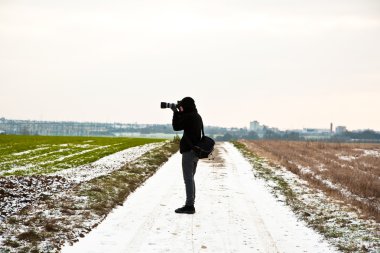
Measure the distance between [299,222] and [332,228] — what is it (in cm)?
80

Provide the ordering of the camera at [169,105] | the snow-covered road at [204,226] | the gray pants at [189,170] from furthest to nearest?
the gray pants at [189,170]
the camera at [169,105]
the snow-covered road at [204,226]

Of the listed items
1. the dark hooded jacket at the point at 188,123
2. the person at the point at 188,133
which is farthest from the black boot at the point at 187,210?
the dark hooded jacket at the point at 188,123

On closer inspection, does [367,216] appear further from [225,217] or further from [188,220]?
[188,220]

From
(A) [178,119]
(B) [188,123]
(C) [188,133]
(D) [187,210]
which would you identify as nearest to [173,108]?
(A) [178,119]

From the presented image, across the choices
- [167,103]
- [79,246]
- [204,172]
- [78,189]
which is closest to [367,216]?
[167,103]

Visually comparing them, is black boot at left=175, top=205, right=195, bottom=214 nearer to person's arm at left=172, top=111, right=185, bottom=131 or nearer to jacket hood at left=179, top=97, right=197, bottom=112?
person's arm at left=172, top=111, right=185, bottom=131

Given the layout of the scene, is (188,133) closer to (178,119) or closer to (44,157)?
(178,119)

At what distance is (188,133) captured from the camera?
9578 millimetres

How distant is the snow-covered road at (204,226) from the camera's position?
23.6ft

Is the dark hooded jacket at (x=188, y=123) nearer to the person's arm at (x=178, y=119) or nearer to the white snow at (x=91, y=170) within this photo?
the person's arm at (x=178, y=119)

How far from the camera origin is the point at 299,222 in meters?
9.46

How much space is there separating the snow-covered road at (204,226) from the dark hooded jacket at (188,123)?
1.62 metres

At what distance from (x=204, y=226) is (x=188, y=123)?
7.37 feet

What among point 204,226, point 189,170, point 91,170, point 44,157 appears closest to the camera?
point 204,226
